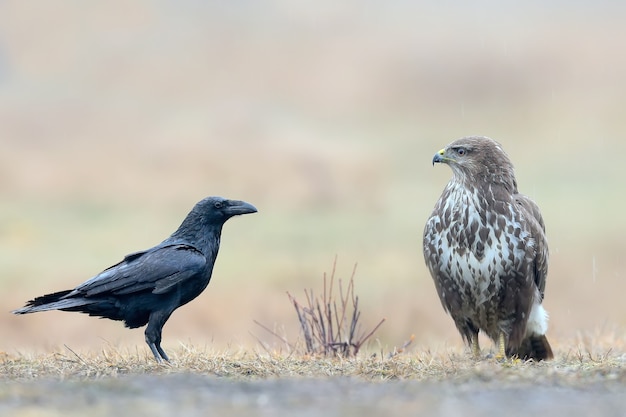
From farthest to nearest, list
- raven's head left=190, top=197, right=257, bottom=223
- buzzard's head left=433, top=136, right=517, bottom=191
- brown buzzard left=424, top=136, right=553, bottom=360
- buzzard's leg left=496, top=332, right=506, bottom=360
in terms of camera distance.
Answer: buzzard's leg left=496, top=332, right=506, bottom=360
buzzard's head left=433, top=136, right=517, bottom=191
raven's head left=190, top=197, right=257, bottom=223
brown buzzard left=424, top=136, right=553, bottom=360

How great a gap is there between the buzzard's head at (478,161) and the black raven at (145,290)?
226 centimetres

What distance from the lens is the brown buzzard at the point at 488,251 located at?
7.88 m

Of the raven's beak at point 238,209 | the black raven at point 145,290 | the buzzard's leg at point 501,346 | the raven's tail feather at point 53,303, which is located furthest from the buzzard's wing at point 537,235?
the raven's tail feather at point 53,303

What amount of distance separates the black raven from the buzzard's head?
7.40 feet

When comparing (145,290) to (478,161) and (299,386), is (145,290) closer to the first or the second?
(299,386)

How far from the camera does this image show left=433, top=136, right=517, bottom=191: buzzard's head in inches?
320

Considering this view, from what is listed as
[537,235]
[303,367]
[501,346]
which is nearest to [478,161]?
[537,235]

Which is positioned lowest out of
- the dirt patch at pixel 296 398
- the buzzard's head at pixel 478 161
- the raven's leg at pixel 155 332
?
the dirt patch at pixel 296 398

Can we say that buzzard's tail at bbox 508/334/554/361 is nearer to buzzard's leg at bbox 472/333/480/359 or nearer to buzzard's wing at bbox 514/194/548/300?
buzzard's leg at bbox 472/333/480/359

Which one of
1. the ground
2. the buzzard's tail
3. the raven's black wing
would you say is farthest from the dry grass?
the buzzard's tail

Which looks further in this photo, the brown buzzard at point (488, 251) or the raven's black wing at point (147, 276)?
the brown buzzard at point (488, 251)

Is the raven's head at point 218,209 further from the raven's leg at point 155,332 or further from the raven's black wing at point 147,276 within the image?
the raven's leg at point 155,332

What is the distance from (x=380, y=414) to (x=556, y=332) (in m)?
6.34

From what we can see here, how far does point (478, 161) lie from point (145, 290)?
9.70 ft
